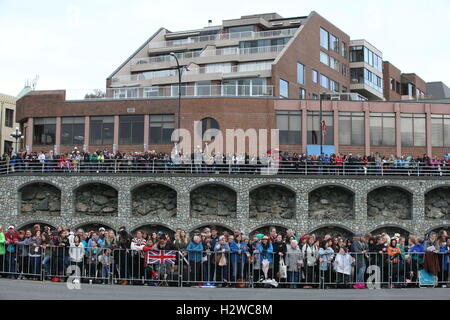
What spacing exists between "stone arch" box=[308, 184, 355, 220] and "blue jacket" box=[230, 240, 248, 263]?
821 inches

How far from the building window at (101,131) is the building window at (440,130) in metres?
23.1

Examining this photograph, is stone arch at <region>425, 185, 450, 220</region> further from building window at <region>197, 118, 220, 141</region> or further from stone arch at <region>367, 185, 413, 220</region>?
building window at <region>197, 118, 220, 141</region>

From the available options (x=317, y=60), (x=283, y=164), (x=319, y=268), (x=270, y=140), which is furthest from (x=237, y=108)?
(x=319, y=268)

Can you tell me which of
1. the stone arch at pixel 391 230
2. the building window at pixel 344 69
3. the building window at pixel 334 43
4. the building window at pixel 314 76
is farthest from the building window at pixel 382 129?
the building window at pixel 344 69

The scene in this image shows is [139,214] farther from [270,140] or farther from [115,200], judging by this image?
[270,140]

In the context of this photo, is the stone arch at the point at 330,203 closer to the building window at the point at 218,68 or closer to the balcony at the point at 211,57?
the balcony at the point at 211,57

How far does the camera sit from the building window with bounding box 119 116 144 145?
46.4 m

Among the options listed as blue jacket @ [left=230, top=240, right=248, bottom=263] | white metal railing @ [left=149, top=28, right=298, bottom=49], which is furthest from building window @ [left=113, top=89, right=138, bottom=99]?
blue jacket @ [left=230, top=240, right=248, bottom=263]

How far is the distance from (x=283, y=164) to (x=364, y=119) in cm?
1094

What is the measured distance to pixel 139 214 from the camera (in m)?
39.6

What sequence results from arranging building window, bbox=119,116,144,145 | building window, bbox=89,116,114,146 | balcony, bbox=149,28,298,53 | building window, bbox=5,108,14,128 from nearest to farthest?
building window, bbox=119,116,144,145 → building window, bbox=89,116,114,146 → balcony, bbox=149,28,298,53 → building window, bbox=5,108,14,128

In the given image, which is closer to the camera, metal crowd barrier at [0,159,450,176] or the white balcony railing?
metal crowd barrier at [0,159,450,176]

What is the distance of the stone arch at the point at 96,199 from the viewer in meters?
39.9

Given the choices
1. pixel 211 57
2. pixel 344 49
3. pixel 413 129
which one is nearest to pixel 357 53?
pixel 344 49
